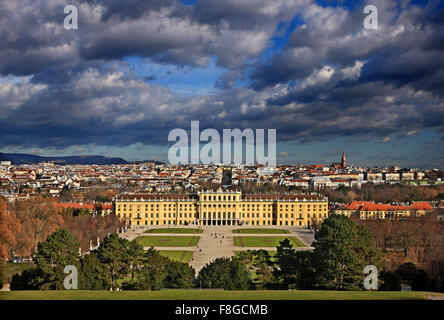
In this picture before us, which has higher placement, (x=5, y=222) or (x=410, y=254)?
(x=5, y=222)

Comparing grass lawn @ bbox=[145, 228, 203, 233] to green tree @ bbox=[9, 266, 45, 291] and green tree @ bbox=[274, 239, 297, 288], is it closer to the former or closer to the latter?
green tree @ bbox=[274, 239, 297, 288]

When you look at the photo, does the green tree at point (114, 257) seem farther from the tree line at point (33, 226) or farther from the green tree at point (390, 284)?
the green tree at point (390, 284)

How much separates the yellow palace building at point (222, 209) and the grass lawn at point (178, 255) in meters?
31.0

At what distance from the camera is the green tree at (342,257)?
23078 millimetres

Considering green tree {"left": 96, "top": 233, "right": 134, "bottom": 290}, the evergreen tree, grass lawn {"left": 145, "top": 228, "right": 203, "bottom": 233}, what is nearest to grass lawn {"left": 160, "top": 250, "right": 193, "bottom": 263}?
green tree {"left": 96, "top": 233, "right": 134, "bottom": 290}

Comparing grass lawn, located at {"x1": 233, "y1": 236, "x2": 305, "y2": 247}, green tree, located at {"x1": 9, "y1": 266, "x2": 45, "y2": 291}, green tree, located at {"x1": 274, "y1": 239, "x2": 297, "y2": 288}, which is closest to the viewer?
green tree, located at {"x1": 9, "y1": 266, "x2": 45, "y2": 291}

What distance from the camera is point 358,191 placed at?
350 ft

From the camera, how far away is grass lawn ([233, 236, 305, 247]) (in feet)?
169

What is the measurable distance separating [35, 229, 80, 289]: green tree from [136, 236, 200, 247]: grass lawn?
2525 centimetres

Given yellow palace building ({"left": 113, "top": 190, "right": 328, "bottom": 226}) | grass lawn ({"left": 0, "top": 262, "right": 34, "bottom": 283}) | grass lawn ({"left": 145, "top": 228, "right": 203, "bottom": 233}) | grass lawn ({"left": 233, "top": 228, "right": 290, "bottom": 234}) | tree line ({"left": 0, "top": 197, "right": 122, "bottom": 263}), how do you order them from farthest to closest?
1. yellow palace building ({"left": 113, "top": 190, "right": 328, "bottom": 226})
2. grass lawn ({"left": 233, "top": 228, "right": 290, "bottom": 234})
3. grass lawn ({"left": 145, "top": 228, "right": 203, "bottom": 233})
4. tree line ({"left": 0, "top": 197, "right": 122, "bottom": 263})
5. grass lawn ({"left": 0, "top": 262, "right": 34, "bottom": 283})

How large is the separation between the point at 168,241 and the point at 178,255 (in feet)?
36.5
